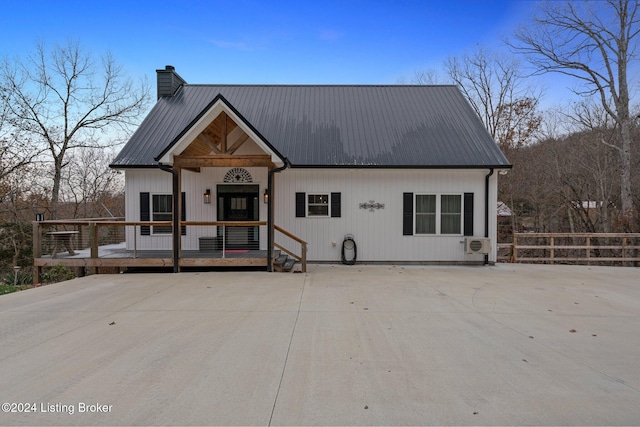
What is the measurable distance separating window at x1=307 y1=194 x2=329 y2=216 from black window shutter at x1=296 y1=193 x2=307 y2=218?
14 cm

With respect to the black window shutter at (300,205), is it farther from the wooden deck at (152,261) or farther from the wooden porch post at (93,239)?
the wooden porch post at (93,239)

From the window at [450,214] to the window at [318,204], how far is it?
145 inches

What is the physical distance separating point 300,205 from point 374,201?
7.64 ft

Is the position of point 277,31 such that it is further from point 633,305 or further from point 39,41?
point 633,305

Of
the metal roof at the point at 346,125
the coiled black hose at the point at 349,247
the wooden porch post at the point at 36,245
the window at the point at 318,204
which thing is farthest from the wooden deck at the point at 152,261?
the metal roof at the point at 346,125

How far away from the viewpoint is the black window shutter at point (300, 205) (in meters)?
11.5

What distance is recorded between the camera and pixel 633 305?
7039 mm

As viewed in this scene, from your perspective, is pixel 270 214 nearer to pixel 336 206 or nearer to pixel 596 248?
pixel 336 206

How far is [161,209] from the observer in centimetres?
1159

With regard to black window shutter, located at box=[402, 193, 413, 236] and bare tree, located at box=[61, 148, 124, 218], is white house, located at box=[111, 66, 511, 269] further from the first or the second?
bare tree, located at box=[61, 148, 124, 218]

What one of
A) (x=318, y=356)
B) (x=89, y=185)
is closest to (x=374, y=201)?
(x=318, y=356)

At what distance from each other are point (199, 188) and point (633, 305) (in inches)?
439

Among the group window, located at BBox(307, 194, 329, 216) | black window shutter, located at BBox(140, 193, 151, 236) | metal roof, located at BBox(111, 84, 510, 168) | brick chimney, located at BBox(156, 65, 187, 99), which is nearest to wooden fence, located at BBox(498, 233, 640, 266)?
metal roof, located at BBox(111, 84, 510, 168)

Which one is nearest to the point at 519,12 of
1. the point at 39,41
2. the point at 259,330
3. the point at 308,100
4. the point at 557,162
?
the point at 557,162
